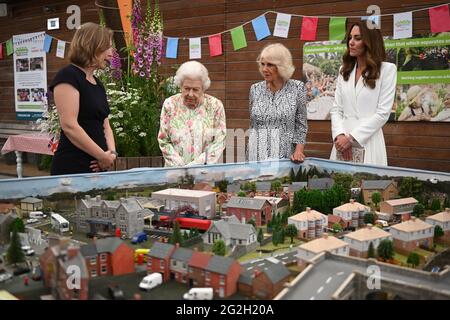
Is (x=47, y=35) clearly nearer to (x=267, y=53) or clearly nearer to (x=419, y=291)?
(x=267, y=53)

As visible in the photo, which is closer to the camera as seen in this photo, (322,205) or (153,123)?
(322,205)

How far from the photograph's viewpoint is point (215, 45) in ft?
22.7

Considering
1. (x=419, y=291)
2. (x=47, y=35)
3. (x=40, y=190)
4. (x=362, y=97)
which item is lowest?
(x=419, y=291)

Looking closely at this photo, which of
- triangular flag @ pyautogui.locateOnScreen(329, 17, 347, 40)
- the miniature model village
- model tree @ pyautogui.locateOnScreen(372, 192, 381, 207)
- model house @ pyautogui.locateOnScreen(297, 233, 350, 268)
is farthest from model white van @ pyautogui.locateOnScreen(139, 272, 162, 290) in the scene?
triangular flag @ pyautogui.locateOnScreen(329, 17, 347, 40)

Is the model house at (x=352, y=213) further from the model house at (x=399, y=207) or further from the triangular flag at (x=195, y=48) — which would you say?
the triangular flag at (x=195, y=48)

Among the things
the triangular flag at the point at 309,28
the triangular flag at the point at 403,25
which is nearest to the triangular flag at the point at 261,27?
the triangular flag at the point at 309,28

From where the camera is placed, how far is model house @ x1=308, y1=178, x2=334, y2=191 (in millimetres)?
2168

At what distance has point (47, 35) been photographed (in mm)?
9812

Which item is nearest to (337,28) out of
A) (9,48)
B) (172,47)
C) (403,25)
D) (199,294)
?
(403,25)

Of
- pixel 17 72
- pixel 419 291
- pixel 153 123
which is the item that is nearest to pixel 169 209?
pixel 419 291

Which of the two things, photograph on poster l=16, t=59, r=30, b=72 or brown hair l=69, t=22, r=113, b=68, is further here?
photograph on poster l=16, t=59, r=30, b=72

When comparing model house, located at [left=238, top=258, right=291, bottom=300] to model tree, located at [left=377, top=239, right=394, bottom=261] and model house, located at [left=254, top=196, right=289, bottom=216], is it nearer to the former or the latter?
model tree, located at [left=377, top=239, right=394, bottom=261]

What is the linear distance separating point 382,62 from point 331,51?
9.50 ft

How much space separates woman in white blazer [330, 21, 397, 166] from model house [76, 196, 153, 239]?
158cm
